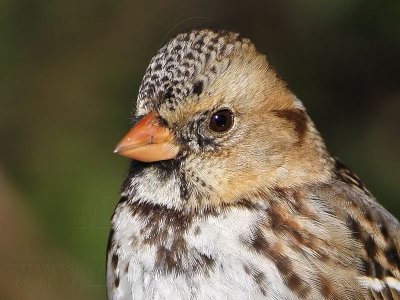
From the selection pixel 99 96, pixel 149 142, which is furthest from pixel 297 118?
pixel 99 96

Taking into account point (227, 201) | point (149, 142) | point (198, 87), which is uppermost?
point (198, 87)

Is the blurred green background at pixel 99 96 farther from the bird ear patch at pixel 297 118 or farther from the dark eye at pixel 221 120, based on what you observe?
the dark eye at pixel 221 120

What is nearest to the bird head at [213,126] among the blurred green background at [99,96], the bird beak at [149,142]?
the bird beak at [149,142]

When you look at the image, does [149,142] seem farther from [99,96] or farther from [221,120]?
[99,96]

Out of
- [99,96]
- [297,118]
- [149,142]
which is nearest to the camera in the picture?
[149,142]

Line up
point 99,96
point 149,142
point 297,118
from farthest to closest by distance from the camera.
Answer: point 99,96 < point 297,118 < point 149,142

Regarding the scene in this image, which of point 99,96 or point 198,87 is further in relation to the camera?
point 99,96

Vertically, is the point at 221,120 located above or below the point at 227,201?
above

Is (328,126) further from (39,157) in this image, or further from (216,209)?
(216,209)
